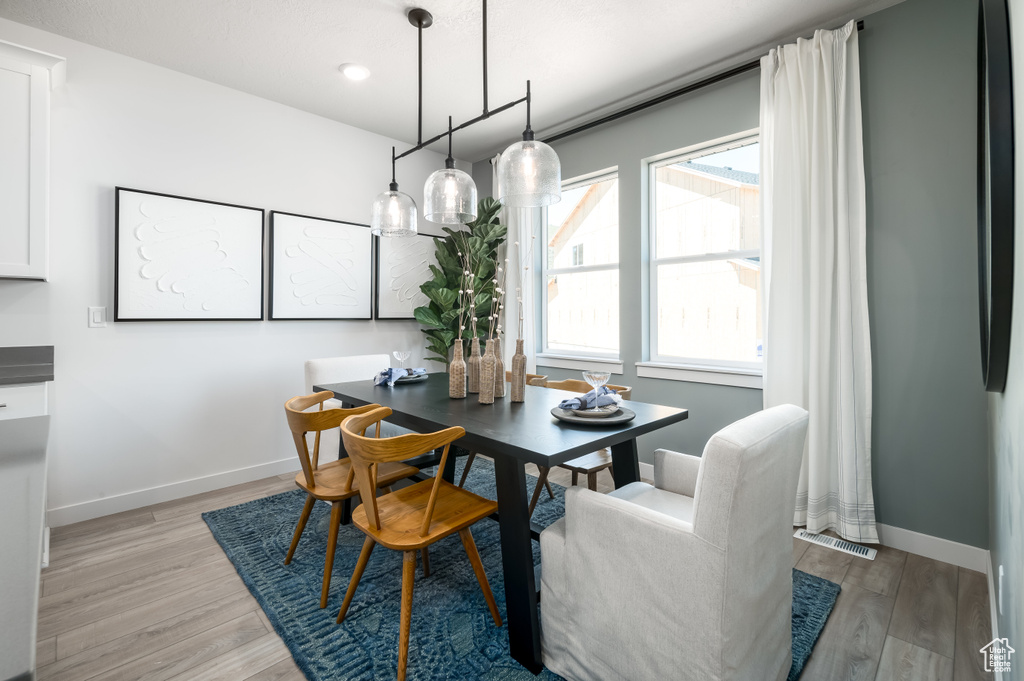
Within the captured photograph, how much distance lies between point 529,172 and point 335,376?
1916mm

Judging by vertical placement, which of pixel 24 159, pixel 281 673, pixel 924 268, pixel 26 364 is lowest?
pixel 281 673

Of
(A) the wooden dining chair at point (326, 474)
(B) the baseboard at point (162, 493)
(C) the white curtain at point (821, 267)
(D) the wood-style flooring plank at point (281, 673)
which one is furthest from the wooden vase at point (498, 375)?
(B) the baseboard at point (162, 493)

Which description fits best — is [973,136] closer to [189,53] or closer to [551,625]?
[551,625]

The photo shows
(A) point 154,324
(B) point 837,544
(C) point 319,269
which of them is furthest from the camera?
(C) point 319,269

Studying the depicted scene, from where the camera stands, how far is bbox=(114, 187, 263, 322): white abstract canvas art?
2.82m

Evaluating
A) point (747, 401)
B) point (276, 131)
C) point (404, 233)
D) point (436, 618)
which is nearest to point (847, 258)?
point (747, 401)

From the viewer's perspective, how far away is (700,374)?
3115mm

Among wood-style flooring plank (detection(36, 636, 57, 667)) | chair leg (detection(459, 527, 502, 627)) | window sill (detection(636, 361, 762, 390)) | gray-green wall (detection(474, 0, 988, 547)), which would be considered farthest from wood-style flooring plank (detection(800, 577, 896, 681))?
wood-style flooring plank (detection(36, 636, 57, 667))

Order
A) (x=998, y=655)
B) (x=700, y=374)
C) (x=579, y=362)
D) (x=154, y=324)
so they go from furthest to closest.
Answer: (x=579, y=362), (x=700, y=374), (x=154, y=324), (x=998, y=655)

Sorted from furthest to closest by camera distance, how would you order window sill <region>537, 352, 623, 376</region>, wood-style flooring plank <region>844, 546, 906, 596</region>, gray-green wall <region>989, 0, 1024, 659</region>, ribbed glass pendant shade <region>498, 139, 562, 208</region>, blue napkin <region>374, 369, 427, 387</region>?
1. window sill <region>537, 352, 623, 376</region>
2. blue napkin <region>374, 369, 427, 387</region>
3. wood-style flooring plank <region>844, 546, 906, 596</region>
4. ribbed glass pendant shade <region>498, 139, 562, 208</region>
5. gray-green wall <region>989, 0, 1024, 659</region>

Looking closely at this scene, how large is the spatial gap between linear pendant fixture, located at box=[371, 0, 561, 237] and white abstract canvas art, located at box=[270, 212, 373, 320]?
1.38 meters

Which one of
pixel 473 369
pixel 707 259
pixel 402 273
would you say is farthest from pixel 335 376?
pixel 707 259

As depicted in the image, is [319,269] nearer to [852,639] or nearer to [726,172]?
[726,172]

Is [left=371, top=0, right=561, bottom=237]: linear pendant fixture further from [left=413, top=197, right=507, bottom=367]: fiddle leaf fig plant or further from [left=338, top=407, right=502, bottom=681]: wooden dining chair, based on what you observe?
[left=413, top=197, right=507, bottom=367]: fiddle leaf fig plant
